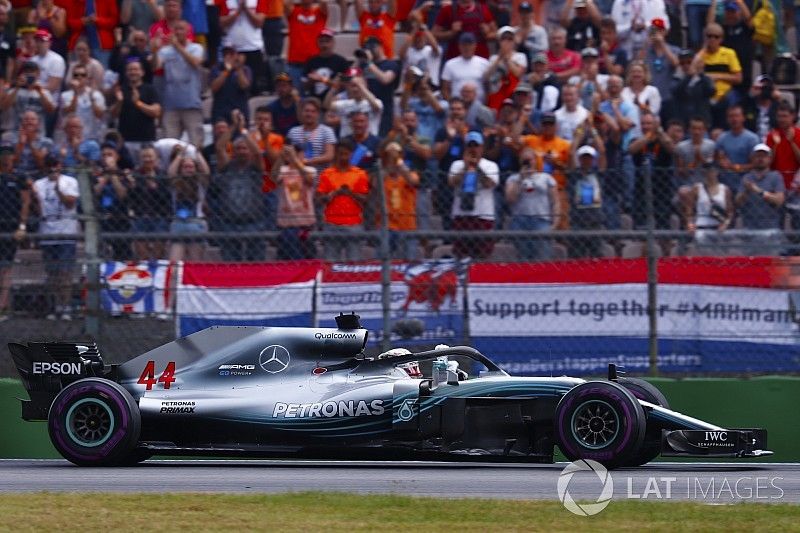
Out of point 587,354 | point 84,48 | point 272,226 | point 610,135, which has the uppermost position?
point 84,48

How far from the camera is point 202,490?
8695 mm

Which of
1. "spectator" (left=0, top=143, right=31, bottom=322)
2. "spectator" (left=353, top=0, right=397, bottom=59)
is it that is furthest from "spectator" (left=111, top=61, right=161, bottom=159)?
"spectator" (left=0, top=143, right=31, bottom=322)

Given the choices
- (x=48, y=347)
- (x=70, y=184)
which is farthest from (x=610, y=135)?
(x=48, y=347)

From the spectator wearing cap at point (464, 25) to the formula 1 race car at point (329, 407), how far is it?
265 inches

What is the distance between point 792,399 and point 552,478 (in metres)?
2.77

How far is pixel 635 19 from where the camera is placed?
16328mm

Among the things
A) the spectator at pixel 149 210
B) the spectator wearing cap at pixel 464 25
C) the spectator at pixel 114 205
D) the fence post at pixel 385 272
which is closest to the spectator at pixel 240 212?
the spectator at pixel 149 210

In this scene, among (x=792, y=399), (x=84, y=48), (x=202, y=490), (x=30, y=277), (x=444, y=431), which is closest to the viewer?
(x=202, y=490)

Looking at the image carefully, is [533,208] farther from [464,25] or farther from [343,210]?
[464,25]

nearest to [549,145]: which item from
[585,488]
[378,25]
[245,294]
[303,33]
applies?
[378,25]

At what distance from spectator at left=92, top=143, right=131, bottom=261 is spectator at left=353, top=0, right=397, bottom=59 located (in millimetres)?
4990

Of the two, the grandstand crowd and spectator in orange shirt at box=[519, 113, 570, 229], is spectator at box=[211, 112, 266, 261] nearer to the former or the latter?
the grandstand crowd

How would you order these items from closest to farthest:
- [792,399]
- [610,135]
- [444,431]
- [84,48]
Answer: [444,431] < [792,399] < [610,135] < [84,48]

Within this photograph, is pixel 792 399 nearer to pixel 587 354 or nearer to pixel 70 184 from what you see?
pixel 587 354
